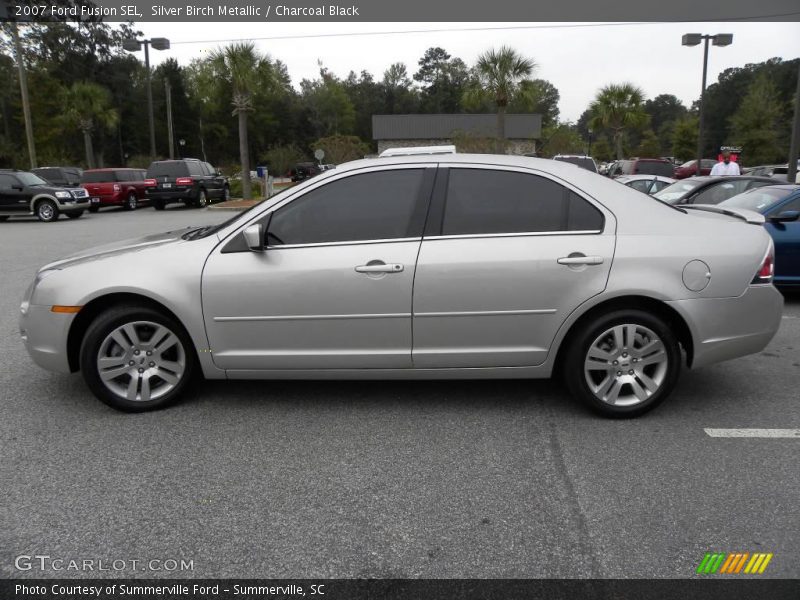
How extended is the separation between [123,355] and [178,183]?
20.7 meters

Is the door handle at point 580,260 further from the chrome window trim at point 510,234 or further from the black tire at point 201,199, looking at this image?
the black tire at point 201,199

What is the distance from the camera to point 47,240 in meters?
14.8

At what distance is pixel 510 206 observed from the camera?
13.6ft

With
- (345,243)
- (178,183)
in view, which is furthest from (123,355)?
(178,183)

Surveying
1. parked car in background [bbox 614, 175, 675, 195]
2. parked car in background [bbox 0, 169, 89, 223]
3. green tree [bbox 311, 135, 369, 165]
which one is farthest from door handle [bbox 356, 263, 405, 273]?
green tree [bbox 311, 135, 369, 165]

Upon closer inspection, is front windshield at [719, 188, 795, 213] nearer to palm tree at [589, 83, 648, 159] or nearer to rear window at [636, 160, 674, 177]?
rear window at [636, 160, 674, 177]

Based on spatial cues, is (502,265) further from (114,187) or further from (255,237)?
(114,187)

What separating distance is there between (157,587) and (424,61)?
117183 mm

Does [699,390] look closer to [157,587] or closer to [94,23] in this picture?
[157,587]

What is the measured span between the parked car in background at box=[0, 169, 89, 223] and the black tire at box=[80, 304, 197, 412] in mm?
18299

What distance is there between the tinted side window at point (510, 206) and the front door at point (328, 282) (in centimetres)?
22

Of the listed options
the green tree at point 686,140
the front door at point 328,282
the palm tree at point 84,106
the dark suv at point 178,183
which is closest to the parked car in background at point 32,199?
the dark suv at point 178,183

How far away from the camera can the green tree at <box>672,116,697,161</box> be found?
61.7m

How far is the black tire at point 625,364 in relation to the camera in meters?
4.04
